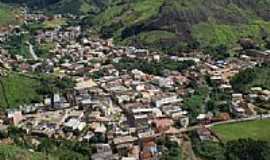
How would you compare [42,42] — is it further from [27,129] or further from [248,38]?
[27,129]

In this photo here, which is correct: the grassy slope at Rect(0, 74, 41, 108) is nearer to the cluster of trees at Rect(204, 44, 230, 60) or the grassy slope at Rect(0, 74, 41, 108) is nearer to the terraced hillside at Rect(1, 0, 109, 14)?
the cluster of trees at Rect(204, 44, 230, 60)

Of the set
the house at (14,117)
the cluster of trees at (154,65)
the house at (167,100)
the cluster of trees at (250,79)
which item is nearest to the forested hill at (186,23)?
the cluster of trees at (154,65)

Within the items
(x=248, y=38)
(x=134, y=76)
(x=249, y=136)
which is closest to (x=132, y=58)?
(x=134, y=76)

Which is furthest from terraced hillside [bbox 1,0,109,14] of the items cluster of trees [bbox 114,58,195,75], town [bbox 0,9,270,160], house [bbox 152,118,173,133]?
house [bbox 152,118,173,133]

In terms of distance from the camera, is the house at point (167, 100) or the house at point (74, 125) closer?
the house at point (74, 125)

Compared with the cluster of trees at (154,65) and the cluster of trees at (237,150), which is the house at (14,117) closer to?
the cluster of trees at (237,150)

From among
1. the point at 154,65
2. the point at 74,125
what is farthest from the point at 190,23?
the point at 74,125

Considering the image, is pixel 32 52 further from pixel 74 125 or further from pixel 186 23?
pixel 74 125
